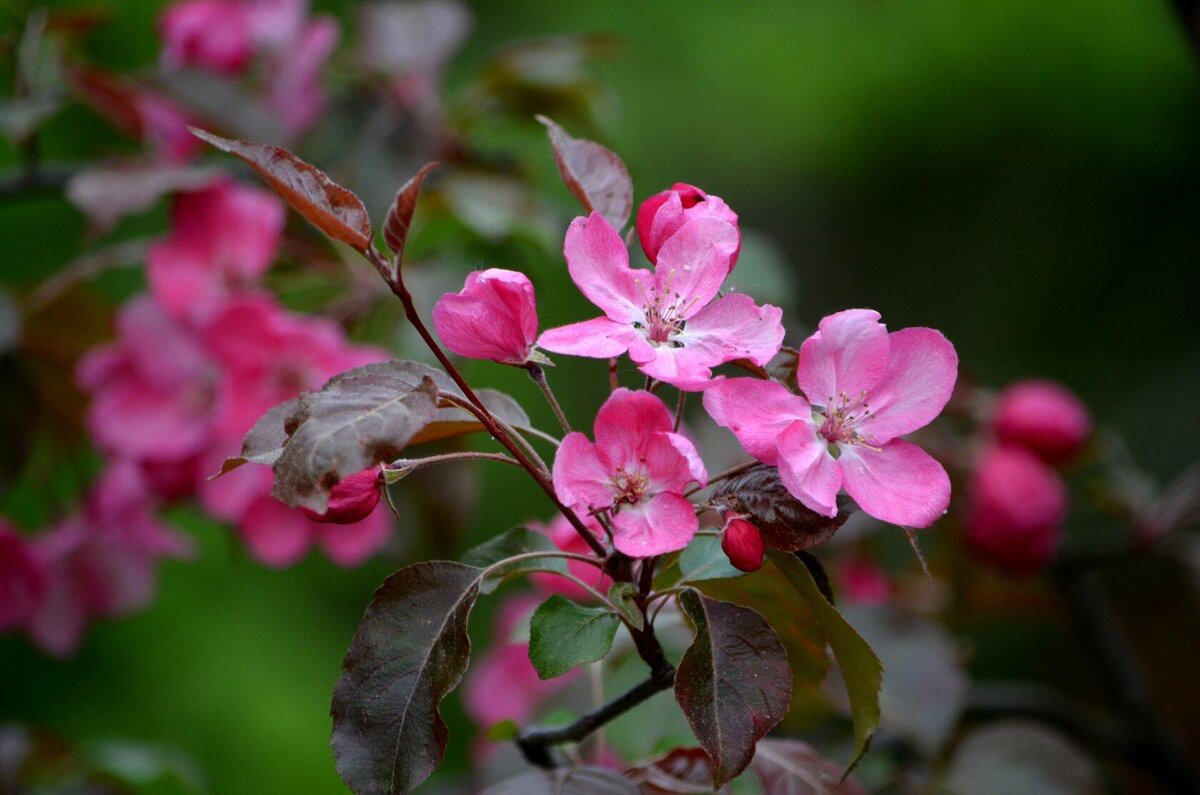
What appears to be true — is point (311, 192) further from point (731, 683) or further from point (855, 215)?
point (855, 215)

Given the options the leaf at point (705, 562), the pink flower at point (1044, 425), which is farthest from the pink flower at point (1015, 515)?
the leaf at point (705, 562)

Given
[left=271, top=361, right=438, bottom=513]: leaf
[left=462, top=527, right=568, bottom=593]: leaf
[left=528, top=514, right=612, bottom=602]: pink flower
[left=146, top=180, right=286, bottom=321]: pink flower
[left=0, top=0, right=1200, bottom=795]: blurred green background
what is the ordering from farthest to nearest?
[left=0, top=0, right=1200, bottom=795]: blurred green background, [left=146, top=180, right=286, bottom=321]: pink flower, [left=528, top=514, right=612, bottom=602]: pink flower, [left=462, top=527, right=568, bottom=593]: leaf, [left=271, top=361, right=438, bottom=513]: leaf

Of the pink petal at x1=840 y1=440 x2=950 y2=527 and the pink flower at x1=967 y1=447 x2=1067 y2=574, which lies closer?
the pink petal at x1=840 y1=440 x2=950 y2=527

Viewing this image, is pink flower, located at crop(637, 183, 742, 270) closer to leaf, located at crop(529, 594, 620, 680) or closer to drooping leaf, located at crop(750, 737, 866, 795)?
leaf, located at crop(529, 594, 620, 680)

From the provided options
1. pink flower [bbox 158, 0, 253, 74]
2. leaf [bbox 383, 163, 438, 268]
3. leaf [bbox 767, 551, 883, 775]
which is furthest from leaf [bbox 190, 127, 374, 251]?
pink flower [bbox 158, 0, 253, 74]

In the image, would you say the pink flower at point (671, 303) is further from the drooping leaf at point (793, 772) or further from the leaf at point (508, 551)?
the drooping leaf at point (793, 772)

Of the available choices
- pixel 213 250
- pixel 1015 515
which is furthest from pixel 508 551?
pixel 1015 515

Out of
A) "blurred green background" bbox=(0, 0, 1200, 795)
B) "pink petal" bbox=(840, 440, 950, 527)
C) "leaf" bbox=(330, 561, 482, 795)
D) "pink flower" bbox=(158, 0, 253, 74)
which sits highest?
"pink petal" bbox=(840, 440, 950, 527)
